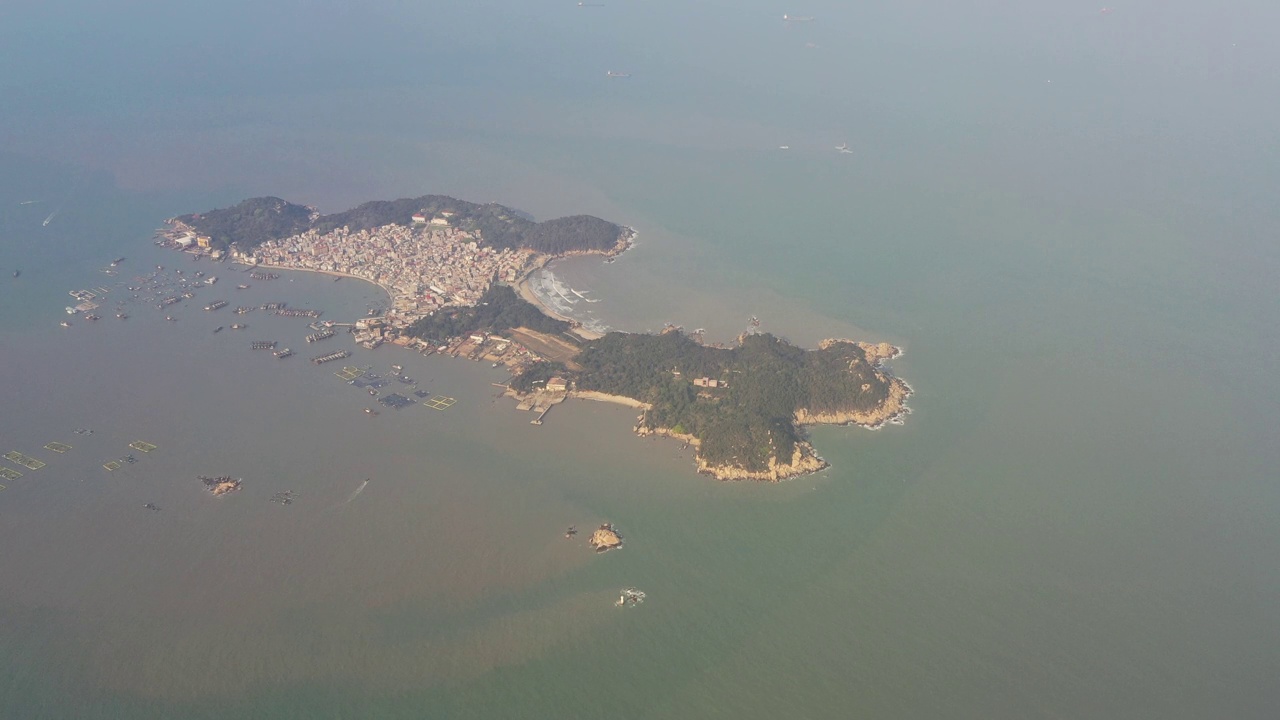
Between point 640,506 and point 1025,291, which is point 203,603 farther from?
point 1025,291

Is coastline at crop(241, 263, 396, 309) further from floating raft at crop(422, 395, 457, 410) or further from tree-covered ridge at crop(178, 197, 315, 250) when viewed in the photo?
floating raft at crop(422, 395, 457, 410)

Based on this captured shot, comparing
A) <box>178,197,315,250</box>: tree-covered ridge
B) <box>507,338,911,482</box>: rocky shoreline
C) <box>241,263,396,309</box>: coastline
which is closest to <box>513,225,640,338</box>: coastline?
<box>507,338,911,482</box>: rocky shoreline

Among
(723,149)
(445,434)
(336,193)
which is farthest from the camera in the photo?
(723,149)

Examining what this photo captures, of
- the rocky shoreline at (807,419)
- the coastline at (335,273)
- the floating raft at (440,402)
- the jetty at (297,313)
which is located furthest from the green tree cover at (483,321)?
the rocky shoreline at (807,419)

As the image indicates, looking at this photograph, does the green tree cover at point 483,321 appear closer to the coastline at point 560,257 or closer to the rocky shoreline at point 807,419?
the coastline at point 560,257

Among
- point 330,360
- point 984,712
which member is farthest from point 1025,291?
point 330,360

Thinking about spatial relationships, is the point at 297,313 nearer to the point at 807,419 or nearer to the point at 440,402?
the point at 440,402

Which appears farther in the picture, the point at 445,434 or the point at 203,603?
the point at 445,434
